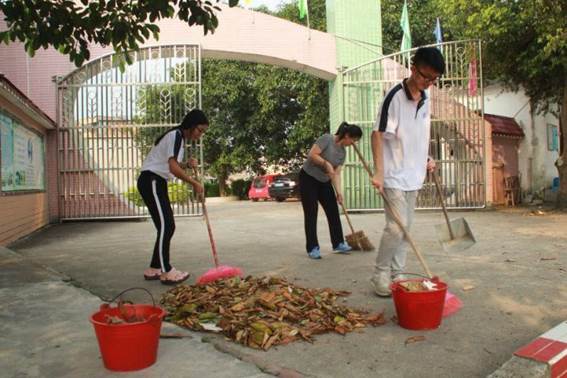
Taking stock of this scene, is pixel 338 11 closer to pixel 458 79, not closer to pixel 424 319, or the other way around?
pixel 458 79

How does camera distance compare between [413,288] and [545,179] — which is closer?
[413,288]

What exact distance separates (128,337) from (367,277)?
9.44 feet

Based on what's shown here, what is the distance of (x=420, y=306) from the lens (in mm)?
3424

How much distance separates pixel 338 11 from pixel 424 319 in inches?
451

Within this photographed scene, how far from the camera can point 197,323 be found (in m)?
3.67

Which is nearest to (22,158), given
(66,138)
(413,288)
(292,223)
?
(66,138)

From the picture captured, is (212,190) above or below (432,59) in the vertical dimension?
below

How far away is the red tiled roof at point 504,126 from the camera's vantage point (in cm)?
1612

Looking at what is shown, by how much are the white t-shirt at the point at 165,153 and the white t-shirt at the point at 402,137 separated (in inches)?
76.3

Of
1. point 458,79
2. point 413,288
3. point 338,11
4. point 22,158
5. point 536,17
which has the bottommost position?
point 413,288

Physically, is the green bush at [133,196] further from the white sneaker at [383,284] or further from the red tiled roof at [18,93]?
the white sneaker at [383,284]

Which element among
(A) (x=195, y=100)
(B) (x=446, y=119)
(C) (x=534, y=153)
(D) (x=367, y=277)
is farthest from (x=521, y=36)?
(D) (x=367, y=277)

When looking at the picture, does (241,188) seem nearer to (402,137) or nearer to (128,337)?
(402,137)

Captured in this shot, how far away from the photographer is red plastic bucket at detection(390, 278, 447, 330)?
3.40 m
